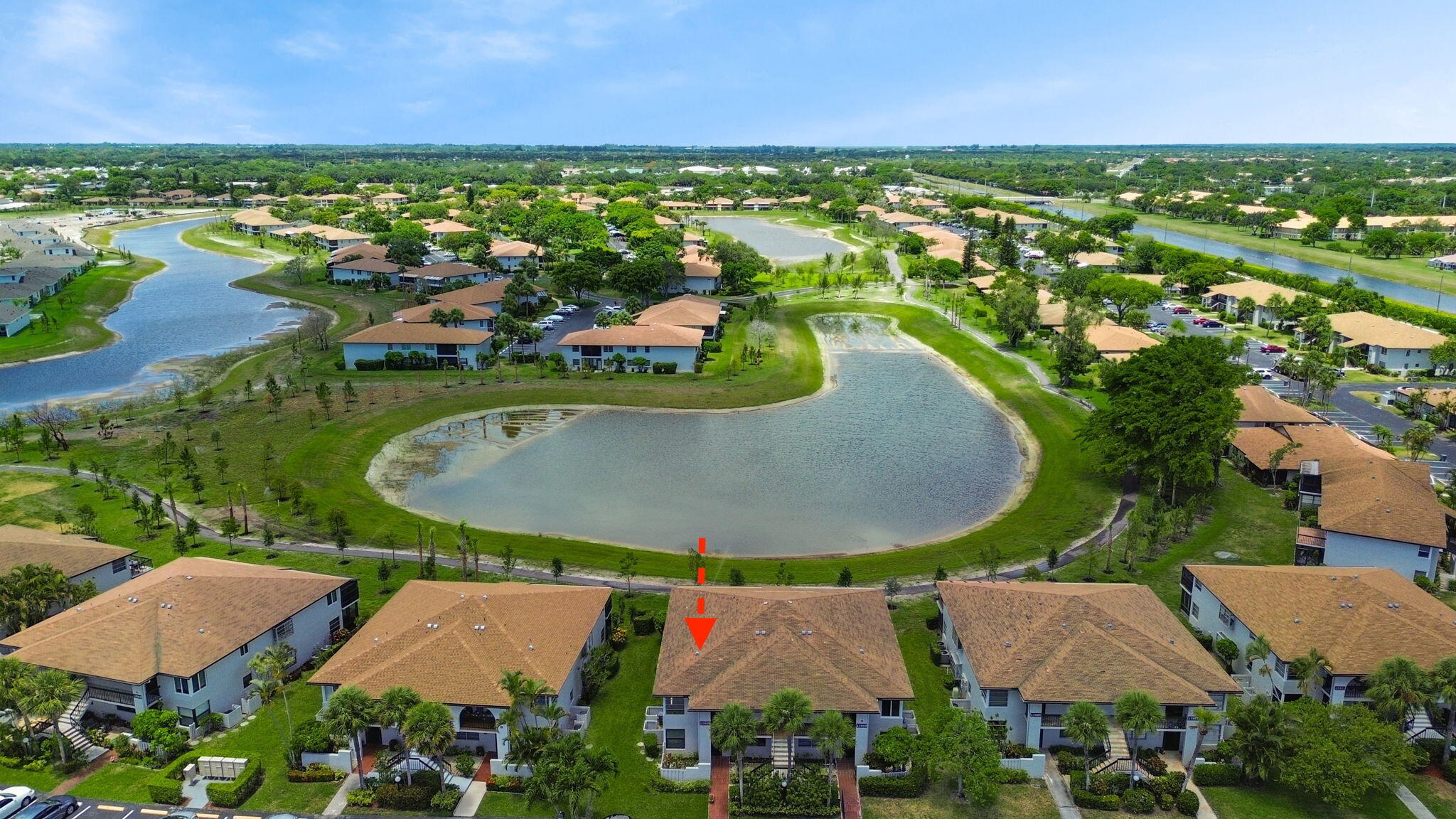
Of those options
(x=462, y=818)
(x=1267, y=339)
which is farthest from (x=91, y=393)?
(x=1267, y=339)

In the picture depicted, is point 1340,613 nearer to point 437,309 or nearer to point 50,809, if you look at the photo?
point 50,809

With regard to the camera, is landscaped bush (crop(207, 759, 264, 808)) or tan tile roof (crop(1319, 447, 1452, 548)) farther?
tan tile roof (crop(1319, 447, 1452, 548))

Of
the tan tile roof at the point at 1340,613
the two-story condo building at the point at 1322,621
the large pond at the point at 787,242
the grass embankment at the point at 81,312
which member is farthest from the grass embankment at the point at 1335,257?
the grass embankment at the point at 81,312

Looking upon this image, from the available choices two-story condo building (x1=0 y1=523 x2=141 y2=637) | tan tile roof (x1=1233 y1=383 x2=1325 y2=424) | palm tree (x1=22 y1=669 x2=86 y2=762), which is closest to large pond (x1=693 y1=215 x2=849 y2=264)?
Result: tan tile roof (x1=1233 y1=383 x2=1325 y2=424)

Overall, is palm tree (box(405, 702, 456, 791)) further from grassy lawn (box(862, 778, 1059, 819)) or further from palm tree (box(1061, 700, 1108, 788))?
palm tree (box(1061, 700, 1108, 788))

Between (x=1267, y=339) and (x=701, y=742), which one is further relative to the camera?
(x=1267, y=339)

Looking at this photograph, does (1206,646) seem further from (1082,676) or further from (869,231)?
(869,231)
